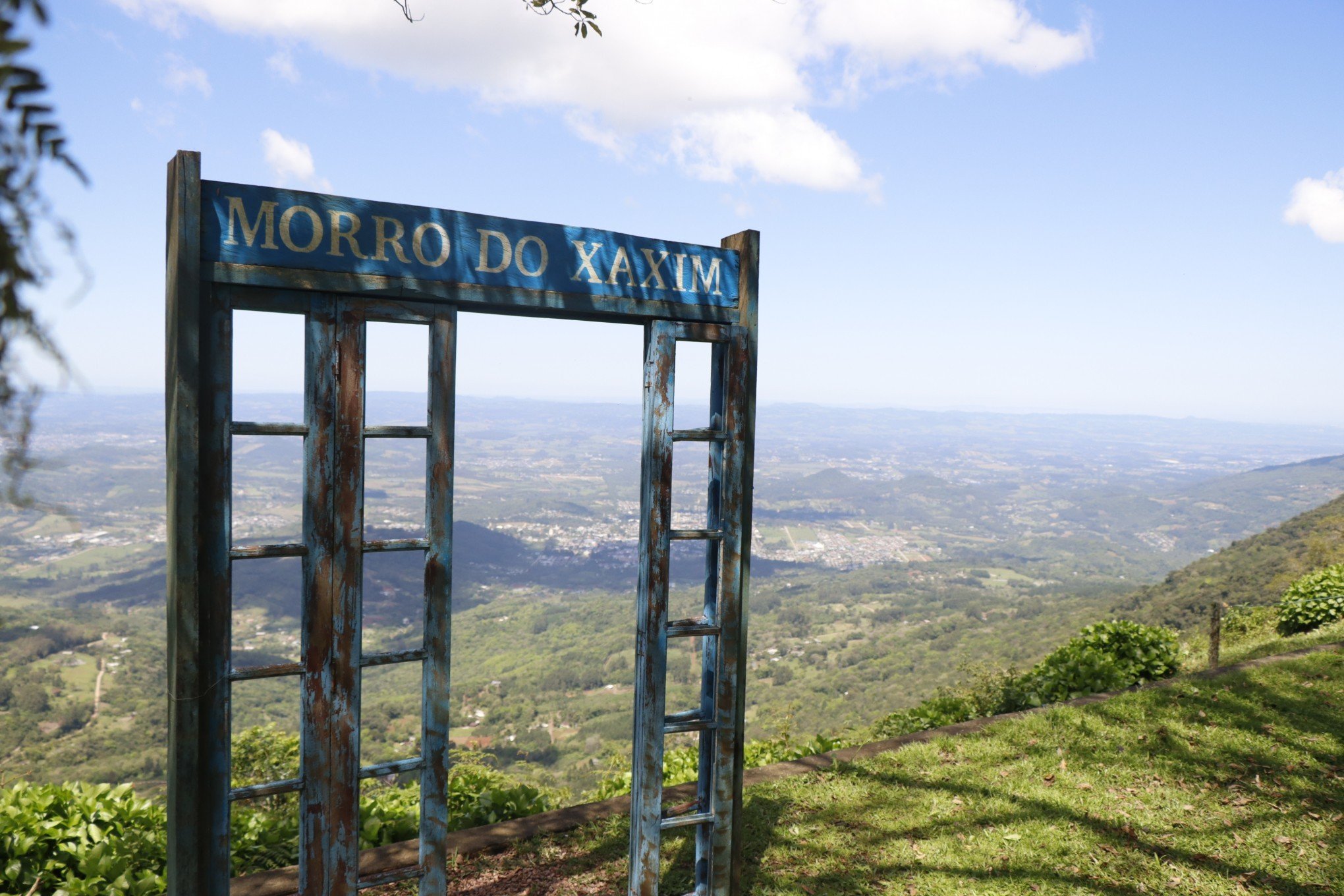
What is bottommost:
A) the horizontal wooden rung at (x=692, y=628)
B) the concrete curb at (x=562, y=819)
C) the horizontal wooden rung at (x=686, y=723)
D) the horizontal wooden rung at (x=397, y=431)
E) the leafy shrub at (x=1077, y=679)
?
the concrete curb at (x=562, y=819)

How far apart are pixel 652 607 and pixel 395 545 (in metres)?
1.21

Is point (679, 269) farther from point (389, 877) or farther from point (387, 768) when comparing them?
point (389, 877)

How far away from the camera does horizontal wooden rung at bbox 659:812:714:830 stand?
3.84 meters

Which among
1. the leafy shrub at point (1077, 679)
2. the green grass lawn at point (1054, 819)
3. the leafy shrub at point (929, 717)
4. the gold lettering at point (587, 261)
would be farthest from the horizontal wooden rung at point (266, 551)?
the leafy shrub at point (1077, 679)

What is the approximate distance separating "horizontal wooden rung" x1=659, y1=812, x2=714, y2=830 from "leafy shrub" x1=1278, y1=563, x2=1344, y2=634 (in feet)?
32.7

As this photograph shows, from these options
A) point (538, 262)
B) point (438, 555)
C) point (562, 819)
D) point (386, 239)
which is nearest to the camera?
point (386, 239)

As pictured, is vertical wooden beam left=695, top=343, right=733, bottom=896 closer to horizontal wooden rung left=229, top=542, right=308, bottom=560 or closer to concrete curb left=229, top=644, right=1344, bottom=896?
concrete curb left=229, top=644, right=1344, bottom=896

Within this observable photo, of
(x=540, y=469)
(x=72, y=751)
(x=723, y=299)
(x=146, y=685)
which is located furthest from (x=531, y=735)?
(x=540, y=469)

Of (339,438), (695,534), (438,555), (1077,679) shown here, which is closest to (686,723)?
(695,534)

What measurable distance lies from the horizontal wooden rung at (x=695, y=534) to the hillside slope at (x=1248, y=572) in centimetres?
1497

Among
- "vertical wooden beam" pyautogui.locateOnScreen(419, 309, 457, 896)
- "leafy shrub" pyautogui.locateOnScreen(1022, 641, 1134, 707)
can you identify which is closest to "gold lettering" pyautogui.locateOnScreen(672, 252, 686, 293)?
"vertical wooden beam" pyautogui.locateOnScreen(419, 309, 457, 896)

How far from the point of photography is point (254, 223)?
2.81 meters

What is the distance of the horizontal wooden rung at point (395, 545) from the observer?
3.04 meters

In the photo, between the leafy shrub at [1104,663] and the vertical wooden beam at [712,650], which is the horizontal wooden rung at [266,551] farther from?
the leafy shrub at [1104,663]
